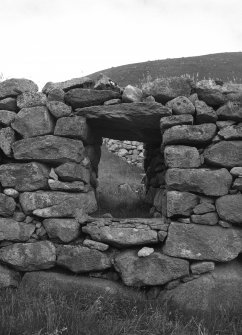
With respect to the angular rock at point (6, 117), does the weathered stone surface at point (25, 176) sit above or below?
below

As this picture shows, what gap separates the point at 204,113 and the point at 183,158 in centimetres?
57

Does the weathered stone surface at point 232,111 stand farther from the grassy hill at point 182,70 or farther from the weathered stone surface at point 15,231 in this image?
the grassy hill at point 182,70

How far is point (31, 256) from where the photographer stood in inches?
164

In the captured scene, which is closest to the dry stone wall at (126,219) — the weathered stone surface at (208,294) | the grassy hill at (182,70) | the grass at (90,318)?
the weathered stone surface at (208,294)

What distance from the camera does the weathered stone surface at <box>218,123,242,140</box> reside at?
4133 millimetres

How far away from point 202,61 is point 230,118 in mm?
24724

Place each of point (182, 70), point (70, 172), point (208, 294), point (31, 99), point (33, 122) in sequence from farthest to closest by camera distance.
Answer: point (182, 70) → point (31, 99) → point (33, 122) → point (70, 172) → point (208, 294)

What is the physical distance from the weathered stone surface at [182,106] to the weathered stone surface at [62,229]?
69.6 inches

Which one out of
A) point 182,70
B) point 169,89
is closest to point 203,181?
point 169,89

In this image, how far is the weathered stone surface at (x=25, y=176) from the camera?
14.2 feet

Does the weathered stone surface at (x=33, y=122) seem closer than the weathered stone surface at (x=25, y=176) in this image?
No

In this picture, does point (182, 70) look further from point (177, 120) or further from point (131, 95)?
point (177, 120)

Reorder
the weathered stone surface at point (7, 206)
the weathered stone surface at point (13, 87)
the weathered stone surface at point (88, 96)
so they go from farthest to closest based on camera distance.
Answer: the weathered stone surface at point (13, 87)
the weathered stone surface at point (88, 96)
the weathered stone surface at point (7, 206)

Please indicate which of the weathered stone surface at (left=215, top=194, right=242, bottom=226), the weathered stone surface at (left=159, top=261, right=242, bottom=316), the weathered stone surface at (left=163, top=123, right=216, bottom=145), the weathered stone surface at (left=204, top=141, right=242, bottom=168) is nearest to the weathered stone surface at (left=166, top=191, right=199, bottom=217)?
the weathered stone surface at (left=215, top=194, right=242, bottom=226)
